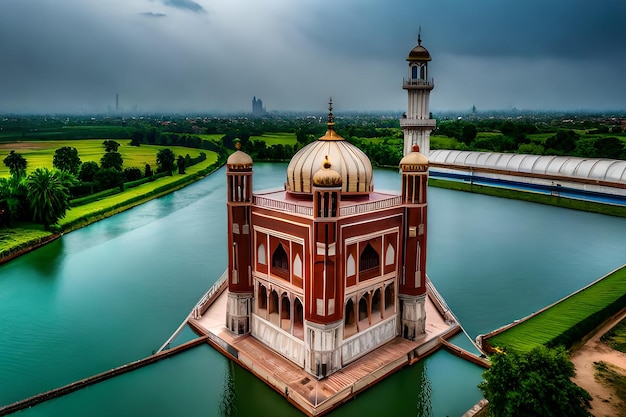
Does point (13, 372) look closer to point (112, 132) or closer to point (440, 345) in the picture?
point (440, 345)

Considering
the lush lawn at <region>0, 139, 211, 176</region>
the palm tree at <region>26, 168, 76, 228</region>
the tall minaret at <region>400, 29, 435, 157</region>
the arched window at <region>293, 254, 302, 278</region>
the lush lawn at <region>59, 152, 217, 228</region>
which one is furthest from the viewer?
the lush lawn at <region>0, 139, 211, 176</region>

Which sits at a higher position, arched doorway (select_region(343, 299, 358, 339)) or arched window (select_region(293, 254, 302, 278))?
arched window (select_region(293, 254, 302, 278))

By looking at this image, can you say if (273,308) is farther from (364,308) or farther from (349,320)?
(364,308)

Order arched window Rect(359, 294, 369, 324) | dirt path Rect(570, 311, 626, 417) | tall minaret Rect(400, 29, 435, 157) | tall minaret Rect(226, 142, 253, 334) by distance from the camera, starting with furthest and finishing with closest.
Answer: tall minaret Rect(400, 29, 435, 157), tall minaret Rect(226, 142, 253, 334), arched window Rect(359, 294, 369, 324), dirt path Rect(570, 311, 626, 417)

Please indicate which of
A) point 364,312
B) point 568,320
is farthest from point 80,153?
point 568,320

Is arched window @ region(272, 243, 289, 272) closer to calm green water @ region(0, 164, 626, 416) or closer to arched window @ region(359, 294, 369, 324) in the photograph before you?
arched window @ region(359, 294, 369, 324)

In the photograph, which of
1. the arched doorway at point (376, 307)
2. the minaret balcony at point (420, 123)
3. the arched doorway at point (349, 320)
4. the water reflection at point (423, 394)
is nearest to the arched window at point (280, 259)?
the arched doorway at point (349, 320)

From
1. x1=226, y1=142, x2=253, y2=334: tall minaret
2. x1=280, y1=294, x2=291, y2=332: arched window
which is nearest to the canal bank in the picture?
x1=226, y1=142, x2=253, y2=334: tall minaret
